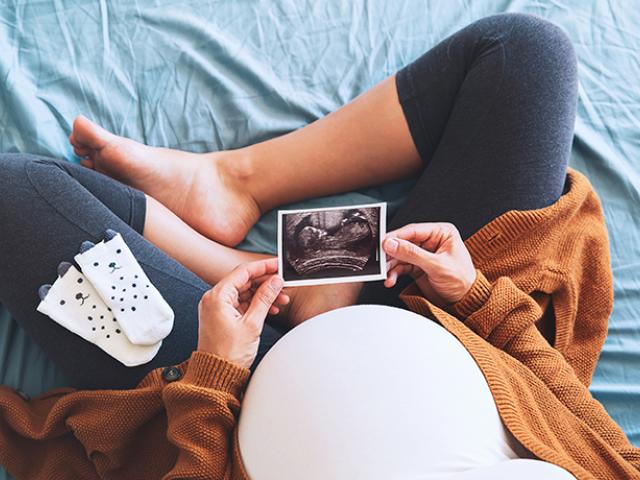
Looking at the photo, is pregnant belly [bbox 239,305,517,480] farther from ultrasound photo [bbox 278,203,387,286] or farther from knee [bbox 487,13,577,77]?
knee [bbox 487,13,577,77]

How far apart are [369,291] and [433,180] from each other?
243 mm

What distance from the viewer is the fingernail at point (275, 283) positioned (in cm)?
101

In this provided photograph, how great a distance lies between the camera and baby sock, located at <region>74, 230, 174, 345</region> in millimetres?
1058

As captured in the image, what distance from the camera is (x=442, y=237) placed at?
3.49 ft

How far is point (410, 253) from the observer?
40.1 inches

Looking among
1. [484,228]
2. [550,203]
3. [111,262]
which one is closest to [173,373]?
[111,262]

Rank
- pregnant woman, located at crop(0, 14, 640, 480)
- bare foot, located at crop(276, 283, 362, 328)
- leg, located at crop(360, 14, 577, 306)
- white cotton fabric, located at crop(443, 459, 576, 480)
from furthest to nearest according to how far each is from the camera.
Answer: bare foot, located at crop(276, 283, 362, 328)
leg, located at crop(360, 14, 577, 306)
pregnant woman, located at crop(0, 14, 640, 480)
white cotton fabric, located at crop(443, 459, 576, 480)

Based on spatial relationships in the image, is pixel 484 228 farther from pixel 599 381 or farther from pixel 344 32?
pixel 344 32

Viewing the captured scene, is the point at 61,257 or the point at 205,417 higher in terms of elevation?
the point at 61,257

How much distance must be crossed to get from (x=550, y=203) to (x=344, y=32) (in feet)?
2.14

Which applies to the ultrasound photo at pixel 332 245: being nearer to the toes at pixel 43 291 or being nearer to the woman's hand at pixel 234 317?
the woman's hand at pixel 234 317

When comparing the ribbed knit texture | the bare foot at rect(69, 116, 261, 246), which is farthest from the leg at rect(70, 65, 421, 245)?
the ribbed knit texture

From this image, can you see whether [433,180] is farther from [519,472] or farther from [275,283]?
[519,472]

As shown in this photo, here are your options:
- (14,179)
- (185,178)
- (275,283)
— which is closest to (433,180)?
(275,283)
